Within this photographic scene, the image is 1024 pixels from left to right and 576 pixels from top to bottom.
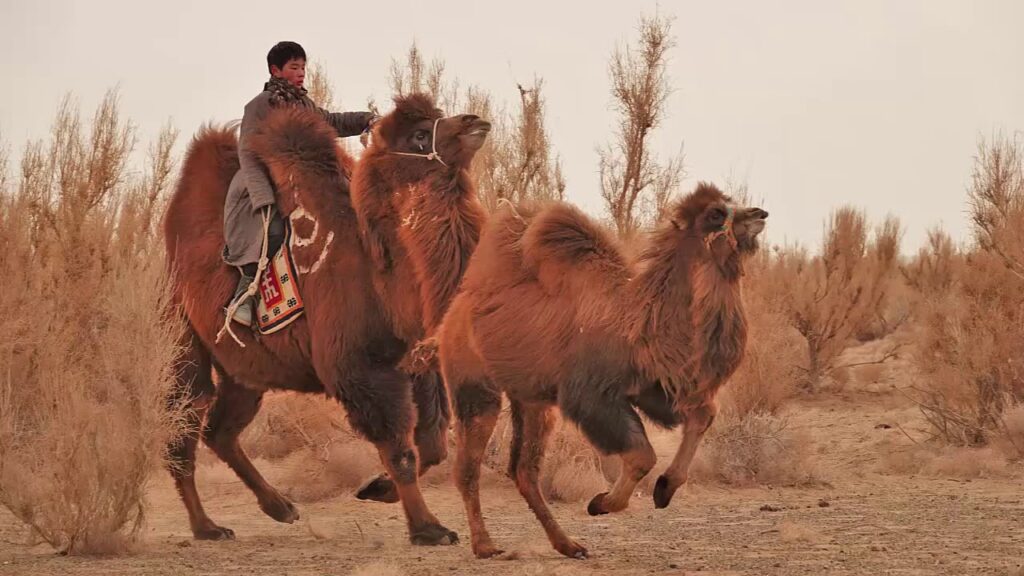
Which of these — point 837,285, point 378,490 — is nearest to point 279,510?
point 378,490

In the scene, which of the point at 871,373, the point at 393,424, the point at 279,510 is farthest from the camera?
the point at 871,373

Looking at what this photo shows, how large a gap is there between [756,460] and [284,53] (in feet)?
19.0

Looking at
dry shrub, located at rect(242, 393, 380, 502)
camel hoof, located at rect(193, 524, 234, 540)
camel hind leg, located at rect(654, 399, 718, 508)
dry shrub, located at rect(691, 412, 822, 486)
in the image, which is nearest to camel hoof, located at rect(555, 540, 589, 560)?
camel hind leg, located at rect(654, 399, 718, 508)

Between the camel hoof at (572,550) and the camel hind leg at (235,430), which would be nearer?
the camel hoof at (572,550)

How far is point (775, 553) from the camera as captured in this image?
775 cm

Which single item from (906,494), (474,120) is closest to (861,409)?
(906,494)

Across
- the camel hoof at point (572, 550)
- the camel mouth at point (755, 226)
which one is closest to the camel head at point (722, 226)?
the camel mouth at point (755, 226)

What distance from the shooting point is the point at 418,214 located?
25.5ft

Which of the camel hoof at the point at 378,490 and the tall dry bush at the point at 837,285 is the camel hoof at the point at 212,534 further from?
the tall dry bush at the point at 837,285

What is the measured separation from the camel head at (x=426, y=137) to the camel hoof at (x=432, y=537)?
2.07 meters

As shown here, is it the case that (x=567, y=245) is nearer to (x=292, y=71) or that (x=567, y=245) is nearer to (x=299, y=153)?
(x=299, y=153)

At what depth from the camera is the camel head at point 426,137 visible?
307 inches

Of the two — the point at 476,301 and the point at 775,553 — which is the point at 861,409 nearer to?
the point at 775,553

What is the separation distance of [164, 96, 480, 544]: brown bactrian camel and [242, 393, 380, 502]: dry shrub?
2405 millimetres
